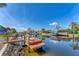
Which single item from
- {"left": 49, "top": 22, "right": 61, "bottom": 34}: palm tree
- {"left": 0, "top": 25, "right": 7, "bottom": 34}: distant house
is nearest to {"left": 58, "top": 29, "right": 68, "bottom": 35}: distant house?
{"left": 49, "top": 22, "right": 61, "bottom": 34}: palm tree

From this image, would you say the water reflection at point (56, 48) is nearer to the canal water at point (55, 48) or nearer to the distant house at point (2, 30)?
the canal water at point (55, 48)

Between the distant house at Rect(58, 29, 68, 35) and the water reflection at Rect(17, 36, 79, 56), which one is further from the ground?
the distant house at Rect(58, 29, 68, 35)

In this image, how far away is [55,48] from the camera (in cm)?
192

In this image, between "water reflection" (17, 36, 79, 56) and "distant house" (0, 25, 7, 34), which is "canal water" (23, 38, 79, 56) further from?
"distant house" (0, 25, 7, 34)

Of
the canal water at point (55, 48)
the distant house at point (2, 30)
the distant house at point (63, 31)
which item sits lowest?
the canal water at point (55, 48)

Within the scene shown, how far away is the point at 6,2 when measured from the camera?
191cm

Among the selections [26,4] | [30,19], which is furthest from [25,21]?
[26,4]

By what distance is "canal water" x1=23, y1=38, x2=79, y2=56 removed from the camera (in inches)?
75.2

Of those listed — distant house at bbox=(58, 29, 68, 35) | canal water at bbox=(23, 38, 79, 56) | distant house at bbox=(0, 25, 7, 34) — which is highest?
distant house at bbox=(0, 25, 7, 34)

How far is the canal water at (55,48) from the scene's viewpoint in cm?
191

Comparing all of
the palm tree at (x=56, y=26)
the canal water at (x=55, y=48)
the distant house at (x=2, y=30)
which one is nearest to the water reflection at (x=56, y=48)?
the canal water at (x=55, y=48)

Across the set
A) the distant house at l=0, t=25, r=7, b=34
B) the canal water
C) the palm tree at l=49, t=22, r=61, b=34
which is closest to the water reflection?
the canal water

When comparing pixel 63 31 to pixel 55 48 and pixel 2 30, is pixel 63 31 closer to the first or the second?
pixel 55 48

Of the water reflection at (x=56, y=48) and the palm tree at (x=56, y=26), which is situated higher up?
the palm tree at (x=56, y=26)
